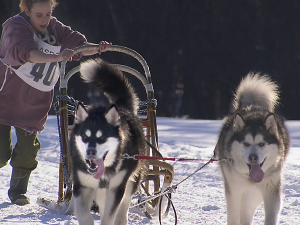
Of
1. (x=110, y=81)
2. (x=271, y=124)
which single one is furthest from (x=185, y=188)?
(x=271, y=124)

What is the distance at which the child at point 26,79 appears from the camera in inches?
126

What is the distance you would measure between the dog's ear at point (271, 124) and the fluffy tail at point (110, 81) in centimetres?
112

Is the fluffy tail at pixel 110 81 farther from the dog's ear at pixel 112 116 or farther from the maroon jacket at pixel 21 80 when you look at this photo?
the dog's ear at pixel 112 116

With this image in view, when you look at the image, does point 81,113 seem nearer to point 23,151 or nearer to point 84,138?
point 84,138

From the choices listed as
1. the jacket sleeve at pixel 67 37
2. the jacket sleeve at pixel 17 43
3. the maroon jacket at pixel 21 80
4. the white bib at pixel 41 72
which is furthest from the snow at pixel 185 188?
the jacket sleeve at pixel 67 37

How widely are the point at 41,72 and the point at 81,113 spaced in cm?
92

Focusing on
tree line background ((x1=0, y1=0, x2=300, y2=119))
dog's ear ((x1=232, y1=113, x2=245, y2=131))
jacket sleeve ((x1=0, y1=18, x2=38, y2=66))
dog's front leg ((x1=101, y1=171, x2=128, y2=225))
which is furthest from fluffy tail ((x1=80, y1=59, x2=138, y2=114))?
tree line background ((x1=0, y1=0, x2=300, y2=119))

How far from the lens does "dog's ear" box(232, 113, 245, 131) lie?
9.12 feet

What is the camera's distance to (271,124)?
9.00ft

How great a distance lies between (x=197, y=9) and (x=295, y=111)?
4011mm

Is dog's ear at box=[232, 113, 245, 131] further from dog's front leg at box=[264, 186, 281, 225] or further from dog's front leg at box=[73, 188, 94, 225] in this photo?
dog's front leg at box=[73, 188, 94, 225]

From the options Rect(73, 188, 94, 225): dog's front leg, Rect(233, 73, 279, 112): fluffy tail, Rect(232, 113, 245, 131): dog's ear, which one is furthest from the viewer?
Rect(233, 73, 279, 112): fluffy tail

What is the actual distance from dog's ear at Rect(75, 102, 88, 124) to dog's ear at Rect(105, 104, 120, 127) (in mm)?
132

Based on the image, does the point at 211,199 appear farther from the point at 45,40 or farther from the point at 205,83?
the point at 205,83
